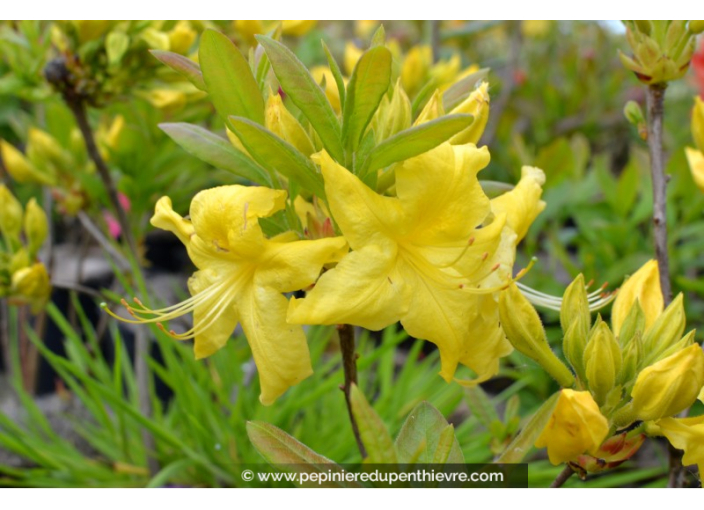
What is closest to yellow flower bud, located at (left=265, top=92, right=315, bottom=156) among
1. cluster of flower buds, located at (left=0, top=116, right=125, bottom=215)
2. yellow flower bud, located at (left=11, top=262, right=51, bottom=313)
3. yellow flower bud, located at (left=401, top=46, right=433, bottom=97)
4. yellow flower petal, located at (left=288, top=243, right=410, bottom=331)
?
yellow flower petal, located at (left=288, top=243, right=410, bottom=331)

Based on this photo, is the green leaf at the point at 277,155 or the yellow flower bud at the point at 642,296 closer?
the green leaf at the point at 277,155

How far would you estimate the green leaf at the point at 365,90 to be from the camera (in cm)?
54

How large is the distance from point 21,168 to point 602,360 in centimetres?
111

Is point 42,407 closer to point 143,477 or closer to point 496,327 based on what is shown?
point 143,477

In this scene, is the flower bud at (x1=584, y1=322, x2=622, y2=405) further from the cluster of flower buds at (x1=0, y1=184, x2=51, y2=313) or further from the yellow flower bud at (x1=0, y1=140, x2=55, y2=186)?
the yellow flower bud at (x1=0, y1=140, x2=55, y2=186)


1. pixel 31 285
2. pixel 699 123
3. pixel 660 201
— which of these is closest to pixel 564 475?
pixel 660 201

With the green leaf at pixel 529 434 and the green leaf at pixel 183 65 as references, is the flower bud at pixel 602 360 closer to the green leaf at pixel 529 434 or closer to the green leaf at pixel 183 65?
the green leaf at pixel 529 434

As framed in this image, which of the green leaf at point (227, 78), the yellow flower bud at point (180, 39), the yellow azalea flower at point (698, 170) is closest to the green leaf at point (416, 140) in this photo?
the green leaf at point (227, 78)

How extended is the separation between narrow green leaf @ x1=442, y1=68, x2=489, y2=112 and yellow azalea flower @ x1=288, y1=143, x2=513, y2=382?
0.13 metres

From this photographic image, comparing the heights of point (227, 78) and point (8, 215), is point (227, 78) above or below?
above

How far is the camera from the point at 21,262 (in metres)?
1.06

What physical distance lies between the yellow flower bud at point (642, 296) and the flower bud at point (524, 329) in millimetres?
85

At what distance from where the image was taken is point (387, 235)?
57 cm

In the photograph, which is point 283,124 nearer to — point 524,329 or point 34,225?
point 524,329
